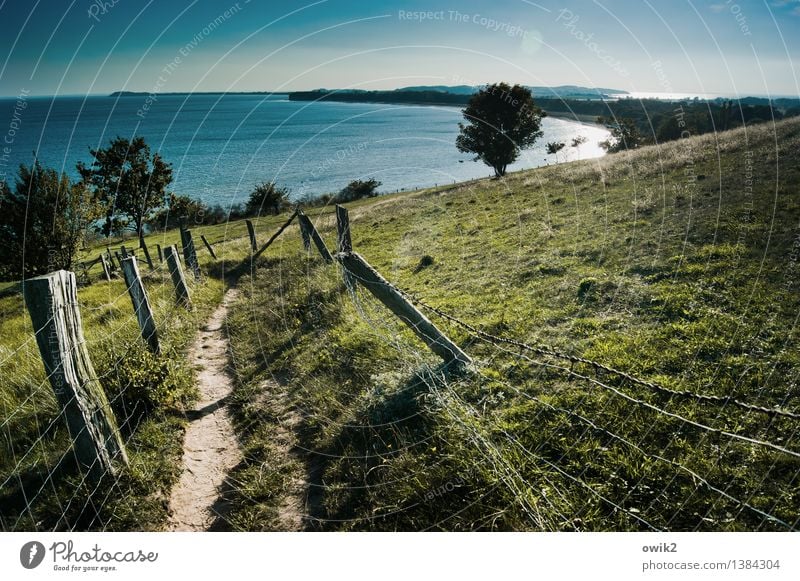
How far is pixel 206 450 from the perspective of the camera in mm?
5688

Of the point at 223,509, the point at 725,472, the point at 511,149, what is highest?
the point at 511,149

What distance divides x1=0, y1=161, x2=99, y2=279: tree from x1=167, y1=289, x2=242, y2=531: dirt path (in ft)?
64.4

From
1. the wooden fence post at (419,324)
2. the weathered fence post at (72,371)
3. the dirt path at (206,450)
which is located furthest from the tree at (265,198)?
the weathered fence post at (72,371)

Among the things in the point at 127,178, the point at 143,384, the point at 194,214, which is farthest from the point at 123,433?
the point at 194,214

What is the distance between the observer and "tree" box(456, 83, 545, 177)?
51.0ft

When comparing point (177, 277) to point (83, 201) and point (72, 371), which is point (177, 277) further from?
point (83, 201)

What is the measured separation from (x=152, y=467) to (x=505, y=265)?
8.56 meters

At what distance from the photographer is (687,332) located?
6195 millimetres

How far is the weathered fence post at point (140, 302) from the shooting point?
24.2ft

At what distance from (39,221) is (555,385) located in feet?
89.0

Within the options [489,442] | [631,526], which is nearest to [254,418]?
[489,442]

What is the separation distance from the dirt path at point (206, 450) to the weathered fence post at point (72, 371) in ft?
2.70

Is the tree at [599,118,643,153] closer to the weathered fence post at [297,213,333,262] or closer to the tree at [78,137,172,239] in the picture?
the weathered fence post at [297,213,333,262]
